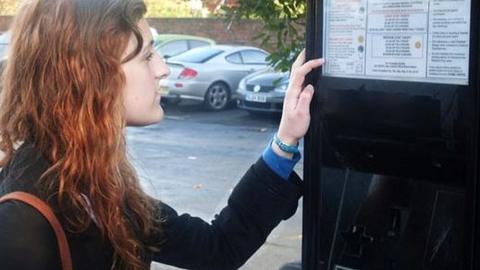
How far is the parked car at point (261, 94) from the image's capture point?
1121cm

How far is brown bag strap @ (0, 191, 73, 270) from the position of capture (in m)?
1.28

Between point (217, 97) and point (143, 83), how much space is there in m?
11.6

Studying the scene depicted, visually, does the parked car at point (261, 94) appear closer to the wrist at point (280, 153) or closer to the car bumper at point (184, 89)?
the car bumper at point (184, 89)

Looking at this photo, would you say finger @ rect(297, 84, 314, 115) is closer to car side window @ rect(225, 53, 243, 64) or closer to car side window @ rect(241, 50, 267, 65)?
car side window @ rect(225, 53, 243, 64)

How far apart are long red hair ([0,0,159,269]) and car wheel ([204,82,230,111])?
1145 cm

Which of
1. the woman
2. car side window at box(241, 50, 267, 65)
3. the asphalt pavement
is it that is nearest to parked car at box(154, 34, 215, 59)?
the asphalt pavement

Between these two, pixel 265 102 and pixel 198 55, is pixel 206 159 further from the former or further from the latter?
pixel 198 55

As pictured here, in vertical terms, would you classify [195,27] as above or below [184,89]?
above

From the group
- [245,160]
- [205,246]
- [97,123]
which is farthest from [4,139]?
[245,160]

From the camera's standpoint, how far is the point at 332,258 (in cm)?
190

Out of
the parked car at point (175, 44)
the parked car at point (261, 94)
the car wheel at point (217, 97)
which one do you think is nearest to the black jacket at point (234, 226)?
the parked car at point (261, 94)

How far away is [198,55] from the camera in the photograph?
1312cm

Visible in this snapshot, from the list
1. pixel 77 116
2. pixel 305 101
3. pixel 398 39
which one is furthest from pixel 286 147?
pixel 77 116

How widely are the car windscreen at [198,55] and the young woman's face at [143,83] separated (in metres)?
11.3
